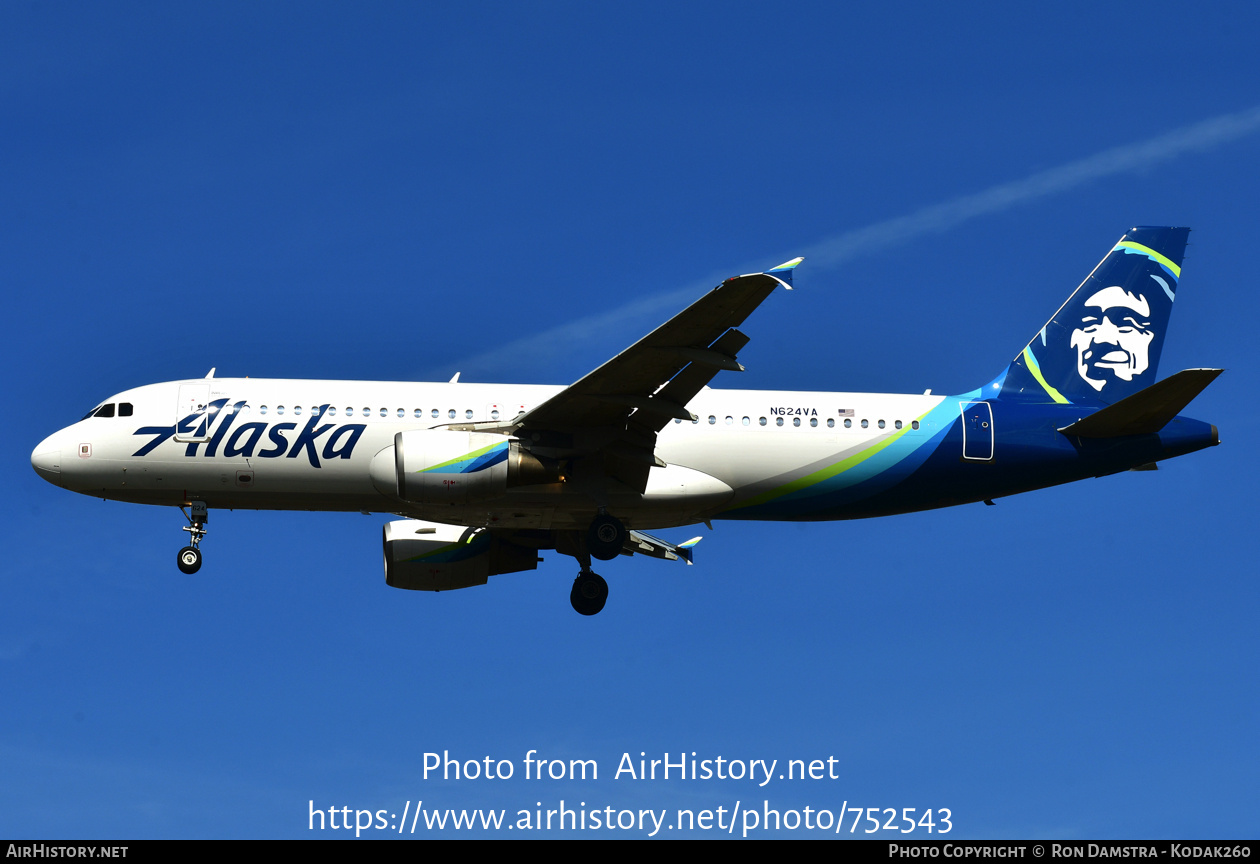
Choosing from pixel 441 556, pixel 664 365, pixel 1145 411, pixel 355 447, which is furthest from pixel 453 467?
pixel 1145 411

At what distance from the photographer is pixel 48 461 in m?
33.2

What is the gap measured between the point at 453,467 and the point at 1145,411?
15853 mm

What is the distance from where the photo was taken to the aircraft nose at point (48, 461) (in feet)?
109

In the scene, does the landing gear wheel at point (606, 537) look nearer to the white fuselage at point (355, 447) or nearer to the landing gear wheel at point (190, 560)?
the white fuselage at point (355, 447)

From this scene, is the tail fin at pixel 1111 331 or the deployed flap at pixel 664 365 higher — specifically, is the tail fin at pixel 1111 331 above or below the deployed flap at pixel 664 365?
above

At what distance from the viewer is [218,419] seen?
3297cm

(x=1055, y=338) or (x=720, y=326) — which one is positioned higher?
(x=1055, y=338)

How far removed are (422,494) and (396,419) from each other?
2.54 metres

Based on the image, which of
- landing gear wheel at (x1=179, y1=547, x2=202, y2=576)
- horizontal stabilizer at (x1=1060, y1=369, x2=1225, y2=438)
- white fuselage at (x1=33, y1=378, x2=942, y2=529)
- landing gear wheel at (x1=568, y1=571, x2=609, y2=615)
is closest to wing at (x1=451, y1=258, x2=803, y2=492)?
white fuselage at (x1=33, y1=378, x2=942, y2=529)

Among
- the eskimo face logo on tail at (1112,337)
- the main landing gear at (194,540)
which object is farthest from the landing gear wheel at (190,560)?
the eskimo face logo on tail at (1112,337)

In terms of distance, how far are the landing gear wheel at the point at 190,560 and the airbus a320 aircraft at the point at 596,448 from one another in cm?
5

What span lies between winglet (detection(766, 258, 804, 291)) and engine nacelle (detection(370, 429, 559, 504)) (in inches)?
314

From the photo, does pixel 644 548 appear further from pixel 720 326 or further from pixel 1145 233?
pixel 1145 233
